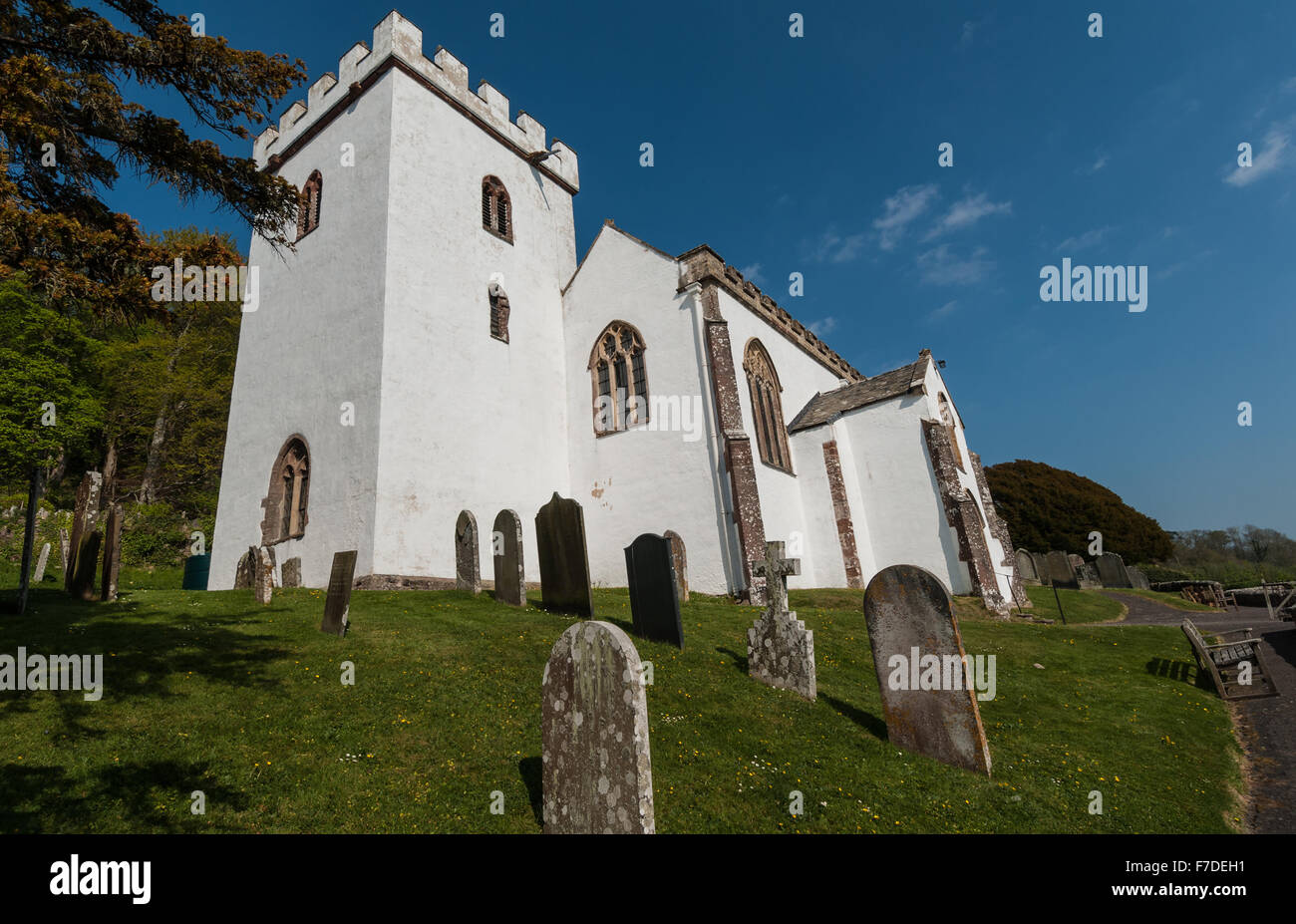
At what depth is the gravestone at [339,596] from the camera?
9117 mm

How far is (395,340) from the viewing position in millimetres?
16094

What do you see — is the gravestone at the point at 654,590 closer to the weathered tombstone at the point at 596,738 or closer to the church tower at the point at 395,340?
the weathered tombstone at the point at 596,738

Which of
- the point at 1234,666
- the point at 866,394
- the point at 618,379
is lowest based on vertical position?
the point at 1234,666

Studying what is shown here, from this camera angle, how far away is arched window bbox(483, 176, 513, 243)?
20800 mm

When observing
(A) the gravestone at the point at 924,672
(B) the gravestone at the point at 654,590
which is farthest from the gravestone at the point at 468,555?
(A) the gravestone at the point at 924,672

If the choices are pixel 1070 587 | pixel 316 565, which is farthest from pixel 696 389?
pixel 1070 587

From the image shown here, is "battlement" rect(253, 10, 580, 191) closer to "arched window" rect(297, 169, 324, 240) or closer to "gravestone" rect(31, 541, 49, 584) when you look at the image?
"arched window" rect(297, 169, 324, 240)

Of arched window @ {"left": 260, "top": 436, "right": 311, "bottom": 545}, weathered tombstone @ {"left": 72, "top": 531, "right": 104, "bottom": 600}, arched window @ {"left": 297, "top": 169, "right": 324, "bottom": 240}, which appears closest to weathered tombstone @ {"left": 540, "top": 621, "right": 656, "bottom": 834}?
weathered tombstone @ {"left": 72, "top": 531, "right": 104, "bottom": 600}

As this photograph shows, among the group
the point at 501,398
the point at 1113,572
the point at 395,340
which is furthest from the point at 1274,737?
the point at 1113,572

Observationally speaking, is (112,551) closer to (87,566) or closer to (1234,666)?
(87,566)

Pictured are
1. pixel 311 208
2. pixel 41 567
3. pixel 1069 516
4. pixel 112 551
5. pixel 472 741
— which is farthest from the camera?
pixel 1069 516

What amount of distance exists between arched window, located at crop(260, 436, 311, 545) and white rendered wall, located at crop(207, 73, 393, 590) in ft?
1.24

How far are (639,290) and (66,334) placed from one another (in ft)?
76.8

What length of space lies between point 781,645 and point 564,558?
421 cm
